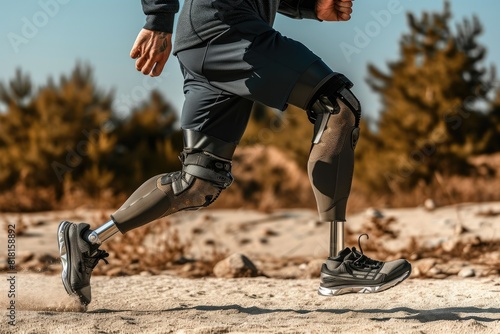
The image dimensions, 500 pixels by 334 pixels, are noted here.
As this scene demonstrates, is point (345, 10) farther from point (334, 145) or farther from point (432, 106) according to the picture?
point (432, 106)

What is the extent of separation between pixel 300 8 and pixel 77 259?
1492 mm

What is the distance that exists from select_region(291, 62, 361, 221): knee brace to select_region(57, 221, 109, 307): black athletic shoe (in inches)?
40.2

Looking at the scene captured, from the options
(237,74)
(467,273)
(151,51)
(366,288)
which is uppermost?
(151,51)

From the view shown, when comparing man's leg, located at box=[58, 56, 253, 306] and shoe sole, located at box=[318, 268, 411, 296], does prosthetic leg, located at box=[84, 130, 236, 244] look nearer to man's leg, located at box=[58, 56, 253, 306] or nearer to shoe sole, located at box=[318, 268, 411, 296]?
man's leg, located at box=[58, 56, 253, 306]

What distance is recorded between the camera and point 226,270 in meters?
4.68

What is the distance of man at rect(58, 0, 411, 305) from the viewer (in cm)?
289

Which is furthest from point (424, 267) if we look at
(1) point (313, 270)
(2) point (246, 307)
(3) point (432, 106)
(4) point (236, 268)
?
(3) point (432, 106)

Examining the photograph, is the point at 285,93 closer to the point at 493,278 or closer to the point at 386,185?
the point at 493,278

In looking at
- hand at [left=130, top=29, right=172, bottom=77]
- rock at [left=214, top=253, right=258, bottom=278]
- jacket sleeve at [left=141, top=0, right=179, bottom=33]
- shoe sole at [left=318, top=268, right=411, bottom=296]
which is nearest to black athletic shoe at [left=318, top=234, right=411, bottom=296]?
shoe sole at [left=318, top=268, right=411, bottom=296]

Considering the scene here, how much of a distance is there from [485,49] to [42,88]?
714 centimetres

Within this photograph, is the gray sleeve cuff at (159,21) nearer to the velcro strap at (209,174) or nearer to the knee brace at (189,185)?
the knee brace at (189,185)

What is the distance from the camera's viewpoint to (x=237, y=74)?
116 inches

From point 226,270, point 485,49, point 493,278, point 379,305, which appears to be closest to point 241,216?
point 226,270

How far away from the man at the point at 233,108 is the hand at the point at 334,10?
24 cm
